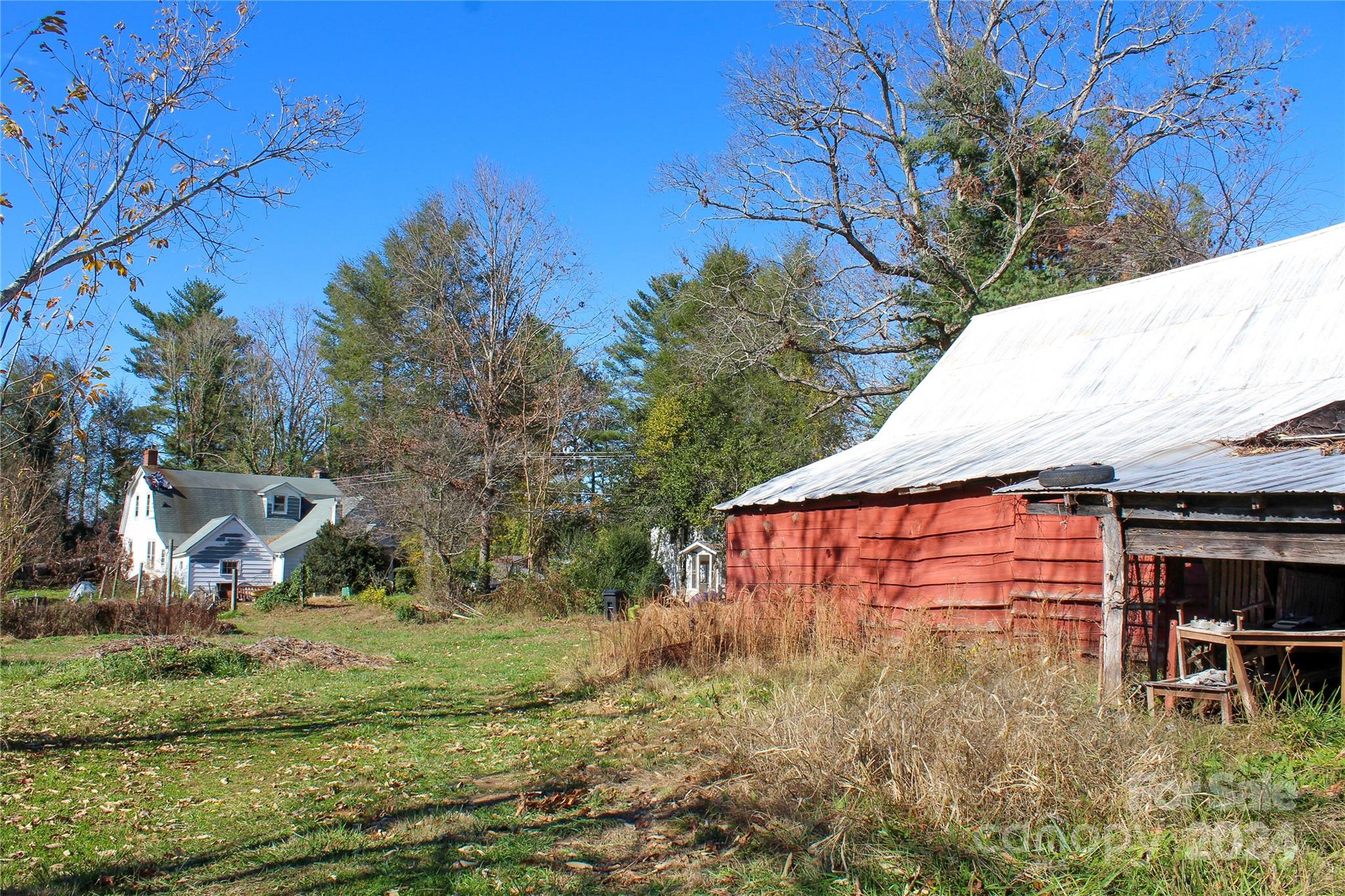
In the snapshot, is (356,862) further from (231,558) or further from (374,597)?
(231,558)

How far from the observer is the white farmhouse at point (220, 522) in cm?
3691

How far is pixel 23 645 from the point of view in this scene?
16891 mm

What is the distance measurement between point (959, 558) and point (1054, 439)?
71.7 inches

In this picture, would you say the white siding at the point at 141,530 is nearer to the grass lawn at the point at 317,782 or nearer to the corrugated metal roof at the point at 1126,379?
the grass lawn at the point at 317,782

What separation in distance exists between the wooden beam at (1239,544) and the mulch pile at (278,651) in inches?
390

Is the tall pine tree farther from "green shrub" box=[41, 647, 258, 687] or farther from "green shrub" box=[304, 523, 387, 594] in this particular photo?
"green shrub" box=[41, 647, 258, 687]

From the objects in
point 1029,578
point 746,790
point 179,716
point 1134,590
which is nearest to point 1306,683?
point 1134,590

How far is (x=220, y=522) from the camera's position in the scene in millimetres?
36844

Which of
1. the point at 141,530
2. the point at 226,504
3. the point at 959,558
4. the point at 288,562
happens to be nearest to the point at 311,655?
the point at 959,558

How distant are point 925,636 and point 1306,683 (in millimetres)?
3011

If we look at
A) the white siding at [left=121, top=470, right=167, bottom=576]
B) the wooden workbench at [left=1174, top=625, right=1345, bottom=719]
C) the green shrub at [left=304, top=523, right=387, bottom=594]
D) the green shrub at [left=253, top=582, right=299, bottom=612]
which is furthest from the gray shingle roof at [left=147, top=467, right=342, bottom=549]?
the wooden workbench at [left=1174, top=625, right=1345, bottom=719]

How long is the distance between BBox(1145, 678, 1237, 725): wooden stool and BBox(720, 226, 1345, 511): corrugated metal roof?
224 cm

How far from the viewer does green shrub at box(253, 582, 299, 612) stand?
2933 cm

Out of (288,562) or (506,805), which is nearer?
(506,805)
